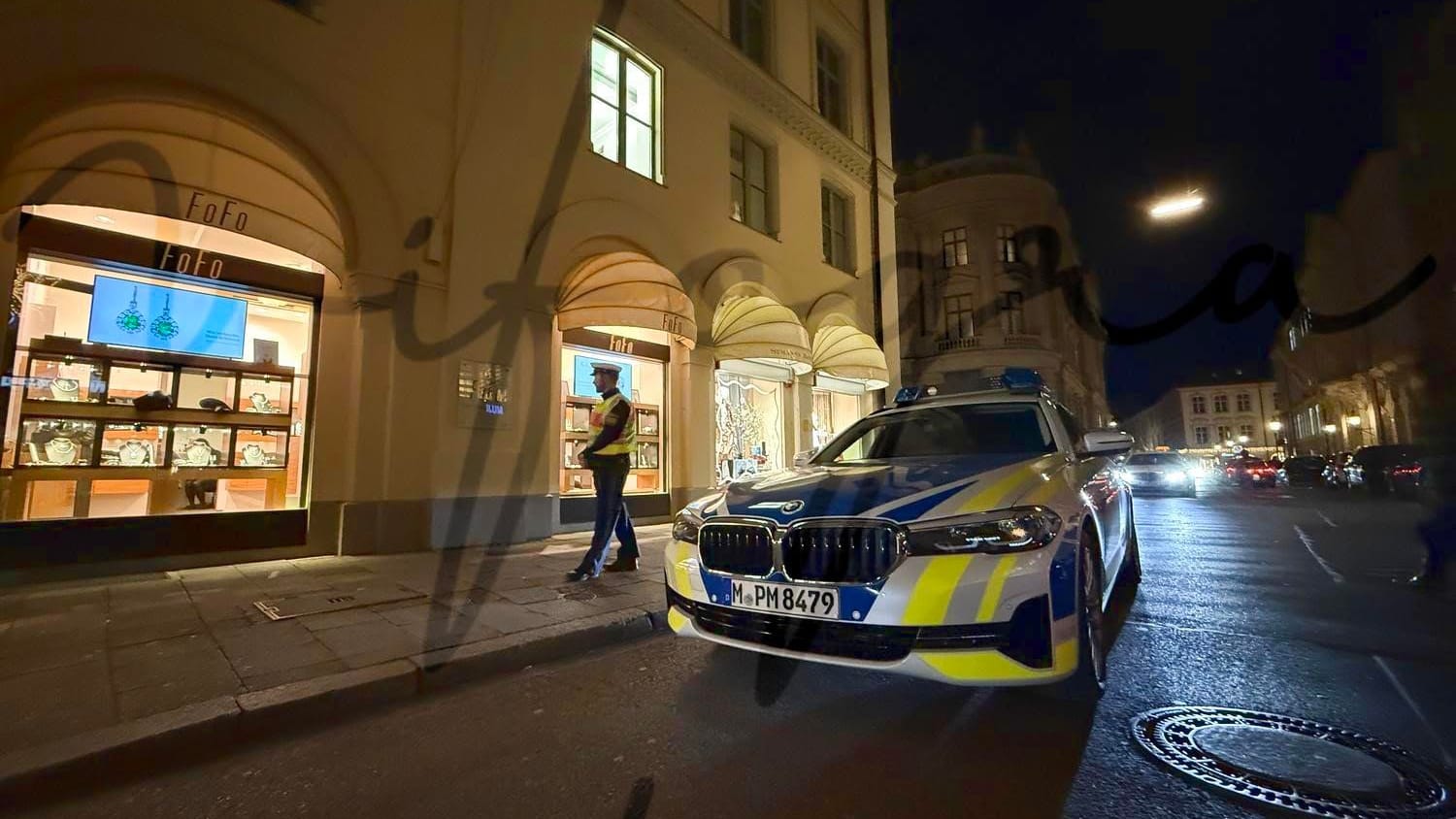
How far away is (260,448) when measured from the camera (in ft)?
23.7

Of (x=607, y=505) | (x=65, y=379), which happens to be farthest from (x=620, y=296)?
(x=65, y=379)

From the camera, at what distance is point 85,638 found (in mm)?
4082

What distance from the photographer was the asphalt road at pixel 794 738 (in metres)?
2.34

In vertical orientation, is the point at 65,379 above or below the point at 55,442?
above

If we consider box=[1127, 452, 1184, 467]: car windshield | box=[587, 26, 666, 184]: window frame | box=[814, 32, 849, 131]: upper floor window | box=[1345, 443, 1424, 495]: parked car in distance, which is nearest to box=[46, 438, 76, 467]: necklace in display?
box=[587, 26, 666, 184]: window frame

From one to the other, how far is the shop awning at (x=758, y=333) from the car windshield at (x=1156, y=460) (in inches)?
554

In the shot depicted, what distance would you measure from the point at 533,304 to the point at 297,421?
3056 millimetres

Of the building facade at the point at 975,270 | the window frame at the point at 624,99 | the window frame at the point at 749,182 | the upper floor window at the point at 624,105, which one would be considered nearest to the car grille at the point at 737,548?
the window frame at the point at 624,99

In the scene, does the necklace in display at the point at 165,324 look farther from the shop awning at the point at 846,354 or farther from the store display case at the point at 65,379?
the shop awning at the point at 846,354

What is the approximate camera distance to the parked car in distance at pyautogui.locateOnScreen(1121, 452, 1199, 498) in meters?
19.2

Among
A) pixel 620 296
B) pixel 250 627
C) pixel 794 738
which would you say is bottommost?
pixel 794 738

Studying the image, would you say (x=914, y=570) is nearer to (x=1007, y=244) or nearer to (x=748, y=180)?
(x=748, y=180)

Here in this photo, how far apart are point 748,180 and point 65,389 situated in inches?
414

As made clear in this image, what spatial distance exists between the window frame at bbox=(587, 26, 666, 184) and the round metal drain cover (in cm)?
940
